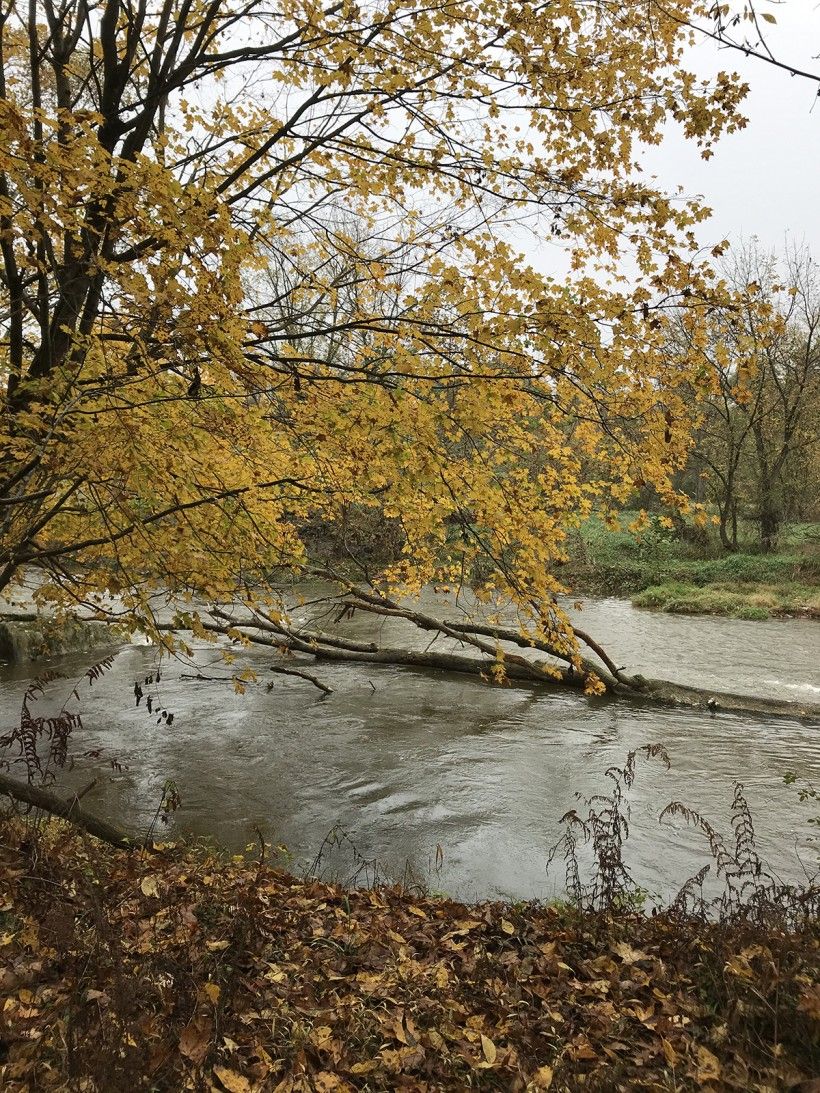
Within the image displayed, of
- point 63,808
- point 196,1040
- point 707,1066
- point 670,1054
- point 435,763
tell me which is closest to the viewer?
point 707,1066

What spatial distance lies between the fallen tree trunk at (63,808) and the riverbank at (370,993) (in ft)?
1.14

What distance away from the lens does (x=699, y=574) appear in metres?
23.1

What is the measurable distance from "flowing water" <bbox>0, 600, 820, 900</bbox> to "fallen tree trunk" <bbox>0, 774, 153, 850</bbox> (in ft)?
1.85

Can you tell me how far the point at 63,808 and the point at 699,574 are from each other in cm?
2180

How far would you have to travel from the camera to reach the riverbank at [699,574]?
19672mm

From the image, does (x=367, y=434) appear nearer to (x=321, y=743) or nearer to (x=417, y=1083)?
(x=417, y=1083)

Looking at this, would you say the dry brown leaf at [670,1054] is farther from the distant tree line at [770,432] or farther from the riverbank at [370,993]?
the distant tree line at [770,432]

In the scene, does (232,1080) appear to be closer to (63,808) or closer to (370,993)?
(370,993)

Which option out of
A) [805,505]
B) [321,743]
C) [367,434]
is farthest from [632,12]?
[805,505]

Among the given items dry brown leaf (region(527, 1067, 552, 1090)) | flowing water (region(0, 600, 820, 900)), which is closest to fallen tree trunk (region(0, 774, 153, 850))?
flowing water (region(0, 600, 820, 900))

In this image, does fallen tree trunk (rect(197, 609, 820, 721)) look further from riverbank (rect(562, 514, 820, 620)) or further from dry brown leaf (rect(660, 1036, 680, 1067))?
riverbank (rect(562, 514, 820, 620))

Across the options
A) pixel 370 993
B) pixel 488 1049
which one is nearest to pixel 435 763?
pixel 370 993

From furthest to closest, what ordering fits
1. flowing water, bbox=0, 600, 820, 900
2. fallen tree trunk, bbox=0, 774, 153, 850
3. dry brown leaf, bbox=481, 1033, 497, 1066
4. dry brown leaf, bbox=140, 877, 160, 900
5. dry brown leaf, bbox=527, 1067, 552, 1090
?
flowing water, bbox=0, 600, 820, 900 → fallen tree trunk, bbox=0, 774, 153, 850 → dry brown leaf, bbox=140, 877, 160, 900 → dry brown leaf, bbox=481, 1033, 497, 1066 → dry brown leaf, bbox=527, 1067, 552, 1090

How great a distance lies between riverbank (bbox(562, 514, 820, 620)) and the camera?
1967 centimetres
